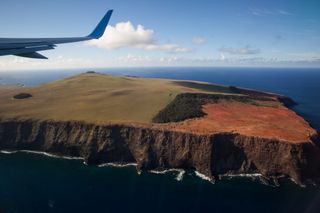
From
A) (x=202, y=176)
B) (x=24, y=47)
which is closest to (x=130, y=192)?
(x=202, y=176)

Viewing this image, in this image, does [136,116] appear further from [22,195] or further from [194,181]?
[22,195]

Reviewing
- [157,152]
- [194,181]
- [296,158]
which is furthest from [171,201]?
[296,158]

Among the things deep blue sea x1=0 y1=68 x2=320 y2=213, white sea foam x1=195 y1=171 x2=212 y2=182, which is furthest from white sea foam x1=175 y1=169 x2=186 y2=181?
white sea foam x1=195 y1=171 x2=212 y2=182

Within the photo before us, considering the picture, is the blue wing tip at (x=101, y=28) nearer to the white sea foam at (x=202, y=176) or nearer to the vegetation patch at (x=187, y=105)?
the white sea foam at (x=202, y=176)

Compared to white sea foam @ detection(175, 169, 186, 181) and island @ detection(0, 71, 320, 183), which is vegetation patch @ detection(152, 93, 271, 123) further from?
white sea foam @ detection(175, 169, 186, 181)

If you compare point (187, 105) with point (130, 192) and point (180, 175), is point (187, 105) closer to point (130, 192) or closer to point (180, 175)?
point (180, 175)

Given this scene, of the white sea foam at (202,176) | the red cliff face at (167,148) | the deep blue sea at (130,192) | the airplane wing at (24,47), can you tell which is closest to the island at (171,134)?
the red cliff face at (167,148)
